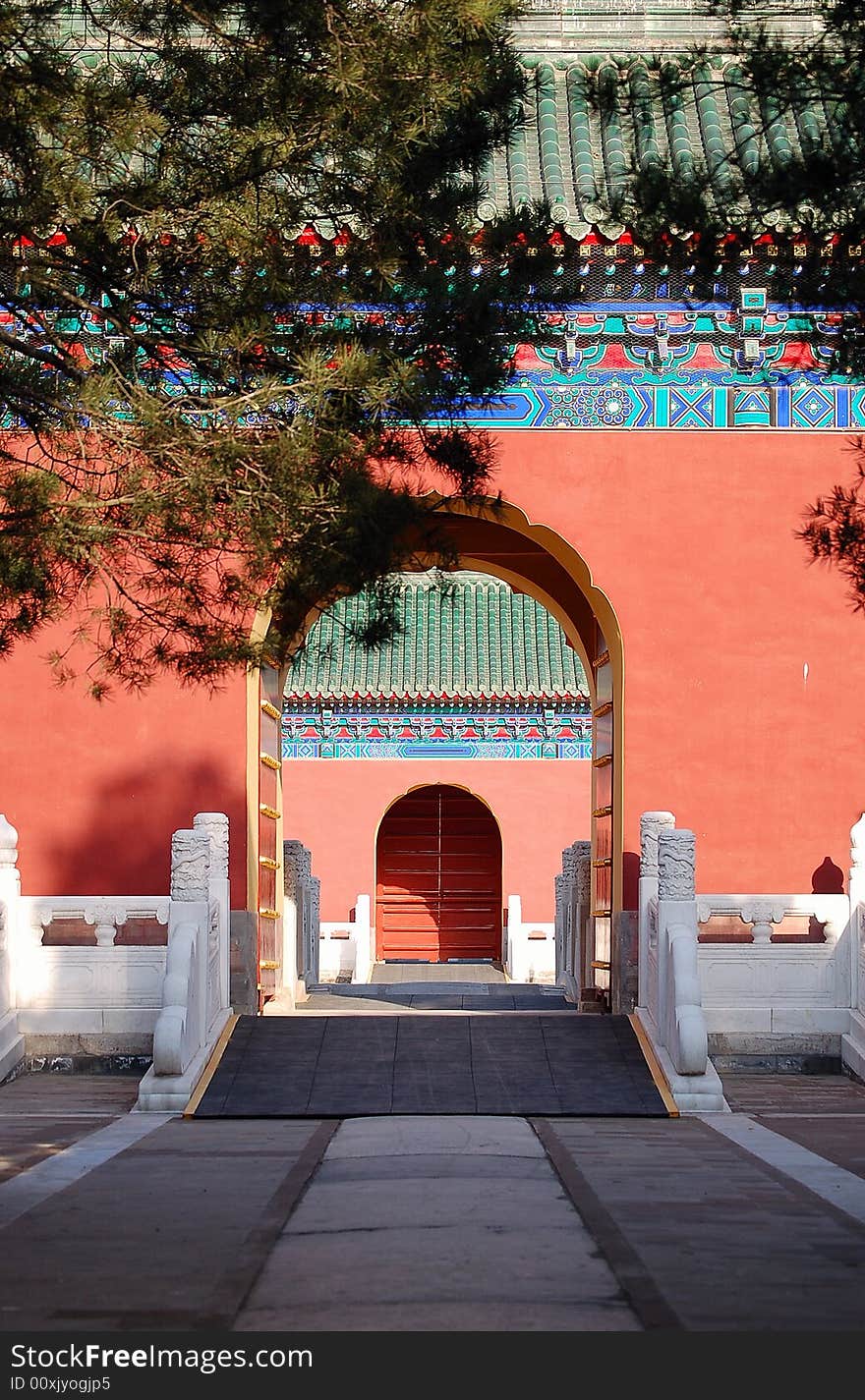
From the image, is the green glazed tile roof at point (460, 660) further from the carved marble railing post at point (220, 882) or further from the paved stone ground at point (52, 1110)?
the paved stone ground at point (52, 1110)

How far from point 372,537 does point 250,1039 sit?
451 centimetres

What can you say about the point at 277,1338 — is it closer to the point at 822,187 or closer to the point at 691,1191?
the point at 691,1191

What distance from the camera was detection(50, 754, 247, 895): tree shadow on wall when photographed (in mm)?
8758

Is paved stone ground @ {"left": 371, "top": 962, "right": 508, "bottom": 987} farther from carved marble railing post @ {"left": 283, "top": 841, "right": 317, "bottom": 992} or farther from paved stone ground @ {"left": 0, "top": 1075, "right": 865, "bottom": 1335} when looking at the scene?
paved stone ground @ {"left": 0, "top": 1075, "right": 865, "bottom": 1335}

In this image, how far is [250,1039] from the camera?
8070 millimetres

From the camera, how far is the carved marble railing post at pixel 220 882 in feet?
26.8

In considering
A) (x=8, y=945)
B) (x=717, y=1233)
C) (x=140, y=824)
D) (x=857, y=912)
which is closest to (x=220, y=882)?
(x=140, y=824)

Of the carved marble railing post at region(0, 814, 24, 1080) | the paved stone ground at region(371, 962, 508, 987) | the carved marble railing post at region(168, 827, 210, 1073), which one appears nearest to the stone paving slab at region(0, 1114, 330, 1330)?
the carved marble railing post at region(168, 827, 210, 1073)

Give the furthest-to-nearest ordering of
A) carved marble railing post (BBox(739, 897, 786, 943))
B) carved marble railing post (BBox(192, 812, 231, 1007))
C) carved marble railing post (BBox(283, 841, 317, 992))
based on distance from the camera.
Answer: carved marble railing post (BBox(283, 841, 317, 992)) < carved marble railing post (BBox(739, 897, 786, 943)) < carved marble railing post (BBox(192, 812, 231, 1007))

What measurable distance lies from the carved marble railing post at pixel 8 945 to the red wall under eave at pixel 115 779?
440 mm

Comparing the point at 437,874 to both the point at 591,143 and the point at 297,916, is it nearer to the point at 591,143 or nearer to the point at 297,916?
the point at 297,916

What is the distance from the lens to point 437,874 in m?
21.5

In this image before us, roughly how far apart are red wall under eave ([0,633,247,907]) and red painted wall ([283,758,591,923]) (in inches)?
423

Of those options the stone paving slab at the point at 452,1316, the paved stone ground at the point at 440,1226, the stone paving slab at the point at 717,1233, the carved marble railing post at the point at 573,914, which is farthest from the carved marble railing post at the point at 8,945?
the stone paving slab at the point at 452,1316
